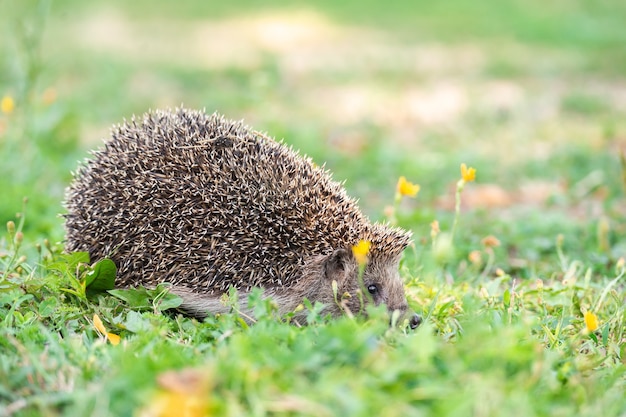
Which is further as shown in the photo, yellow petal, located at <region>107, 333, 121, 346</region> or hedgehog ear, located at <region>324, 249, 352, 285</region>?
hedgehog ear, located at <region>324, 249, 352, 285</region>

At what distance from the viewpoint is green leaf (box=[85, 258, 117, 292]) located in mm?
4871

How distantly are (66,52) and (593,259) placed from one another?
1265 centimetres

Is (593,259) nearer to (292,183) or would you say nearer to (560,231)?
(560,231)

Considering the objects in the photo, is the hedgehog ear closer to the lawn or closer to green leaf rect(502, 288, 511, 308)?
the lawn

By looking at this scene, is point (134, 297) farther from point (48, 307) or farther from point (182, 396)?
point (182, 396)

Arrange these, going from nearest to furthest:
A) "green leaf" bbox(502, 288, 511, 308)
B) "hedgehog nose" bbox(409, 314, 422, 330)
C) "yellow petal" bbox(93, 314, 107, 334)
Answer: "yellow petal" bbox(93, 314, 107, 334) → "hedgehog nose" bbox(409, 314, 422, 330) → "green leaf" bbox(502, 288, 511, 308)

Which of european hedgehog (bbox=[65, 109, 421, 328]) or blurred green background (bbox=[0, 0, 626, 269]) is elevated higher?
blurred green background (bbox=[0, 0, 626, 269])

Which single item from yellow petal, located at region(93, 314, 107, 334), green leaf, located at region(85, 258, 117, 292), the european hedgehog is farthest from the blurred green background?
yellow petal, located at region(93, 314, 107, 334)

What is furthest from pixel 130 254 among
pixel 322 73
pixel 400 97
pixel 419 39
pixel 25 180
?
pixel 419 39

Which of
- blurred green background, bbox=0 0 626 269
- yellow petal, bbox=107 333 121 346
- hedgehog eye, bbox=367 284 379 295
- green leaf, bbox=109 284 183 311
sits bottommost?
yellow petal, bbox=107 333 121 346

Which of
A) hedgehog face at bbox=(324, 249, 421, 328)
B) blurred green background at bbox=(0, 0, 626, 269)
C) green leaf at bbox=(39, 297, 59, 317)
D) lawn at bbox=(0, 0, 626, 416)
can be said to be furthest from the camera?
blurred green background at bbox=(0, 0, 626, 269)

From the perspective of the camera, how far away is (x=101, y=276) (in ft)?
16.1

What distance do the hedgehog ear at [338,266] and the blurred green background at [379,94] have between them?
1.31 meters

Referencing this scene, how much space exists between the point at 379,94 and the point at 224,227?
8.96 meters
